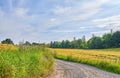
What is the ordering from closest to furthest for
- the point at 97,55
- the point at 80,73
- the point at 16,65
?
the point at 16,65, the point at 80,73, the point at 97,55

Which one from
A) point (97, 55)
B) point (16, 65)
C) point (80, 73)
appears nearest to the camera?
point (16, 65)

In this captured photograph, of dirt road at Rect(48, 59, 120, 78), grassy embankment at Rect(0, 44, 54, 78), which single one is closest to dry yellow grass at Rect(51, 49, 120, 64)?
dirt road at Rect(48, 59, 120, 78)

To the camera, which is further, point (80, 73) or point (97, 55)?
point (97, 55)

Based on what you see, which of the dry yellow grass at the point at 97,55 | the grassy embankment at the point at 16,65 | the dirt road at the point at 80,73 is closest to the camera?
the grassy embankment at the point at 16,65

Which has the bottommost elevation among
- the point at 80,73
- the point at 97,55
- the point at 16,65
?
the point at 80,73

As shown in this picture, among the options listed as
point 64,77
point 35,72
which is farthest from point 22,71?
point 64,77

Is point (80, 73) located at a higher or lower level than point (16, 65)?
lower

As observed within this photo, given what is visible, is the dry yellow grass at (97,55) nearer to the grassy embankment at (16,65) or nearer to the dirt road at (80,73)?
the dirt road at (80,73)

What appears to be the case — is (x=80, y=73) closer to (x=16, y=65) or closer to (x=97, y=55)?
(x=16, y=65)

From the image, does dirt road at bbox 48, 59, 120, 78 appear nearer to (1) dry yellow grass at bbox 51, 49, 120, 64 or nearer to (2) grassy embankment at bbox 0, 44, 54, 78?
(2) grassy embankment at bbox 0, 44, 54, 78

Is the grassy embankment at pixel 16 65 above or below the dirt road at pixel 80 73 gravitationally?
above

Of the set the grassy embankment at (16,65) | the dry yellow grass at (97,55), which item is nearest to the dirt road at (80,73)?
the grassy embankment at (16,65)

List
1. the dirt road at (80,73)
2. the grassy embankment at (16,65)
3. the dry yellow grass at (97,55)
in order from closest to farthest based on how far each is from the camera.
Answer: the grassy embankment at (16,65), the dirt road at (80,73), the dry yellow grass at (97,55)

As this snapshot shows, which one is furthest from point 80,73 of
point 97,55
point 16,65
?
point 97,55
